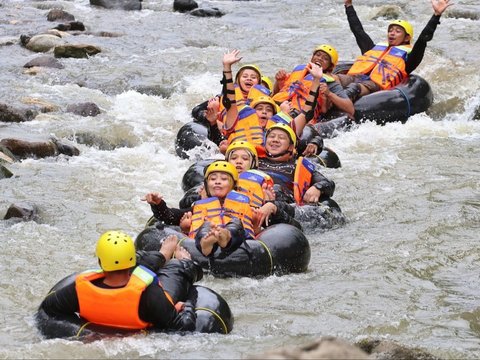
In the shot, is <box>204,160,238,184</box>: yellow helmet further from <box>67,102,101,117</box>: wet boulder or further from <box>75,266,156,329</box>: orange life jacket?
<box>67,102,101,117</box>: wet boulder

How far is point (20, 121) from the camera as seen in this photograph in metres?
13.2

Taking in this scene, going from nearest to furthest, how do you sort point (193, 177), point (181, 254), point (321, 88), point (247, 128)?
1. point (181, 254)
2. point (193, 177)
3. point (247, 128)
4. point (321, 88)

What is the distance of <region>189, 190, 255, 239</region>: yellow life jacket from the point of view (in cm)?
790

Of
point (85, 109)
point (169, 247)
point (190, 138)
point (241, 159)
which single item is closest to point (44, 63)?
point (85, 109)

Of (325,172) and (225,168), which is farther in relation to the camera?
(325,172)

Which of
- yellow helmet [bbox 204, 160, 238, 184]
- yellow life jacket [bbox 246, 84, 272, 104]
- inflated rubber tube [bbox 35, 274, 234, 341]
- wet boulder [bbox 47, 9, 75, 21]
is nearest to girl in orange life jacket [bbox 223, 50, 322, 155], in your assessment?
yellow life jacket [bbox 246, 84, 272, 104]

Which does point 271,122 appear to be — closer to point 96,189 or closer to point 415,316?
point 96,189

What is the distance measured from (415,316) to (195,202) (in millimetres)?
2220

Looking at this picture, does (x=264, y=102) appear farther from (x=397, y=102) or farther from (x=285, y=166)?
(x=397, y=102)

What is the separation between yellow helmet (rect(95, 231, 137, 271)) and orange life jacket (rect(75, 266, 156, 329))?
11cm

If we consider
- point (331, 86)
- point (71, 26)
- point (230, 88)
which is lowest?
point (71, 26)

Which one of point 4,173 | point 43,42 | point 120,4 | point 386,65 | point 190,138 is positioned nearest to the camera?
point 4,173

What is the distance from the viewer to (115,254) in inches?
229

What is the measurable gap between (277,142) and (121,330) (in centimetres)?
401
